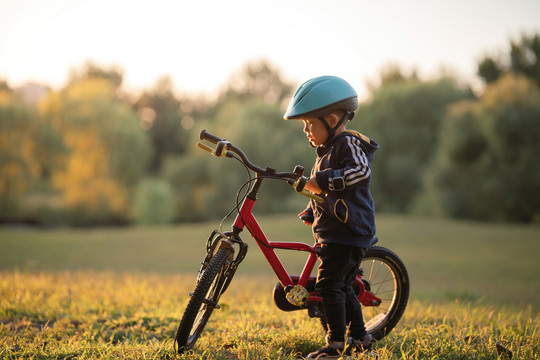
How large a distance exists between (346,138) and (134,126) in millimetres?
33095

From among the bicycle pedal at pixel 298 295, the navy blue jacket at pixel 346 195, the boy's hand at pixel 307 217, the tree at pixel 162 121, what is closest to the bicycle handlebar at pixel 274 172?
the navy blue jacket at pixel 346 195

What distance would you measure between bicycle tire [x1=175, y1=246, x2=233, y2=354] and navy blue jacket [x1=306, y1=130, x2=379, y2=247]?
26.6 inches

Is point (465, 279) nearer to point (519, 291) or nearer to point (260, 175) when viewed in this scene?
point (519, 291)

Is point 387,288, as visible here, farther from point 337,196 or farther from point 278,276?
point 337,196

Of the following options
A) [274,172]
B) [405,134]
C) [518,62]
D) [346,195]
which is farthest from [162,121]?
[346,195]

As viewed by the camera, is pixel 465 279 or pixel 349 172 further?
pixel 465 279

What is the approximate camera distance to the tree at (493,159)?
27078mm

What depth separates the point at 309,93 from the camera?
3.28 metres

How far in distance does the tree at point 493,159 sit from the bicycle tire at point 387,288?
1035 inches

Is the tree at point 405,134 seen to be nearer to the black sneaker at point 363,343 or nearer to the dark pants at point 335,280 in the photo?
the black sneaker at point 363,343

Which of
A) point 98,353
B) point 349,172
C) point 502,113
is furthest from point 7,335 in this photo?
point 502,113

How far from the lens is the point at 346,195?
318 cm

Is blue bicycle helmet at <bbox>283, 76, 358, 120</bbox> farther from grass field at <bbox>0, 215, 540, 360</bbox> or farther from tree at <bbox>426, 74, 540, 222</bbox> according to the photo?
tree at <bbox>426, 74, 540, 222</bbox>

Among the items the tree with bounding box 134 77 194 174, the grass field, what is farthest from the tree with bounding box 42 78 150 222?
the grass field
